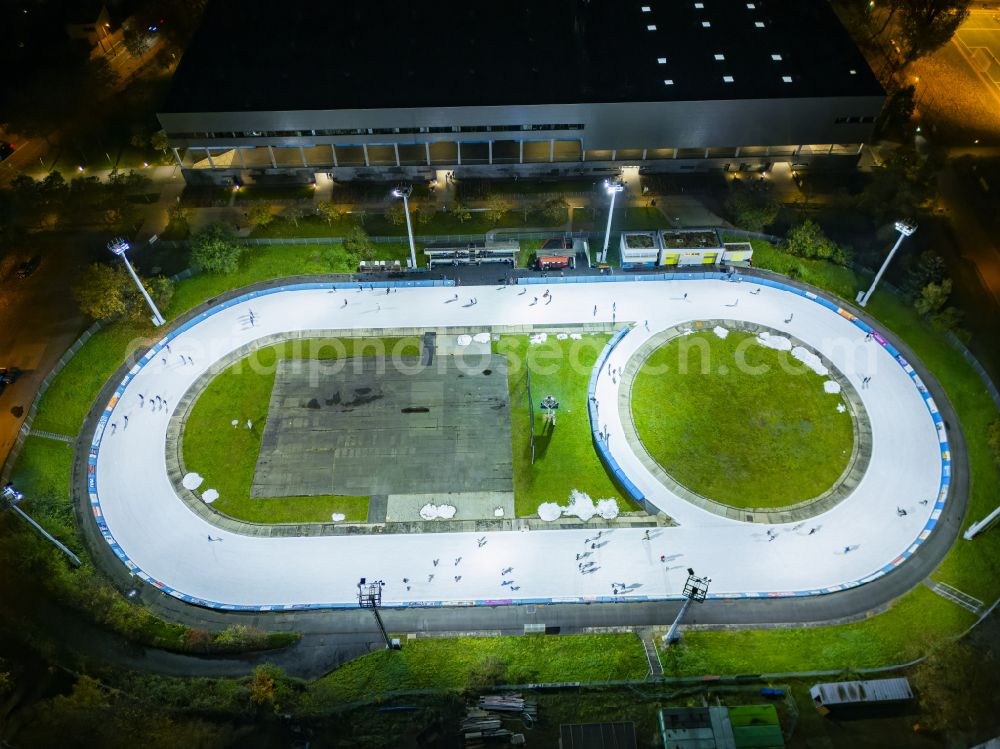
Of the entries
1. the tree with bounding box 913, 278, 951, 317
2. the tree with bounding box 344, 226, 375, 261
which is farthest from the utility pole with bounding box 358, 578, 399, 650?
the tree with bounding box 913, 278, 951, 317

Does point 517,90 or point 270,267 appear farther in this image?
point 517,90

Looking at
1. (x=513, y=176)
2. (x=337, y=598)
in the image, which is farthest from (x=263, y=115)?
(x=337, y=598)

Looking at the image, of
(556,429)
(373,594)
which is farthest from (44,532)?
(556,429)

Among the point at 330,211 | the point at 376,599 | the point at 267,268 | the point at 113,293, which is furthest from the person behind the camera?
the point at 330,211

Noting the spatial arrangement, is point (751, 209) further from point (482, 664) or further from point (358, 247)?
point (482, 664)

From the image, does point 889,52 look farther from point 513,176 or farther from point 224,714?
point 224,714

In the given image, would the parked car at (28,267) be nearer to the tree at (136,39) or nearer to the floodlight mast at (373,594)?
the tree at (136,39)

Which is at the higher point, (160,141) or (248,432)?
(160,141)
